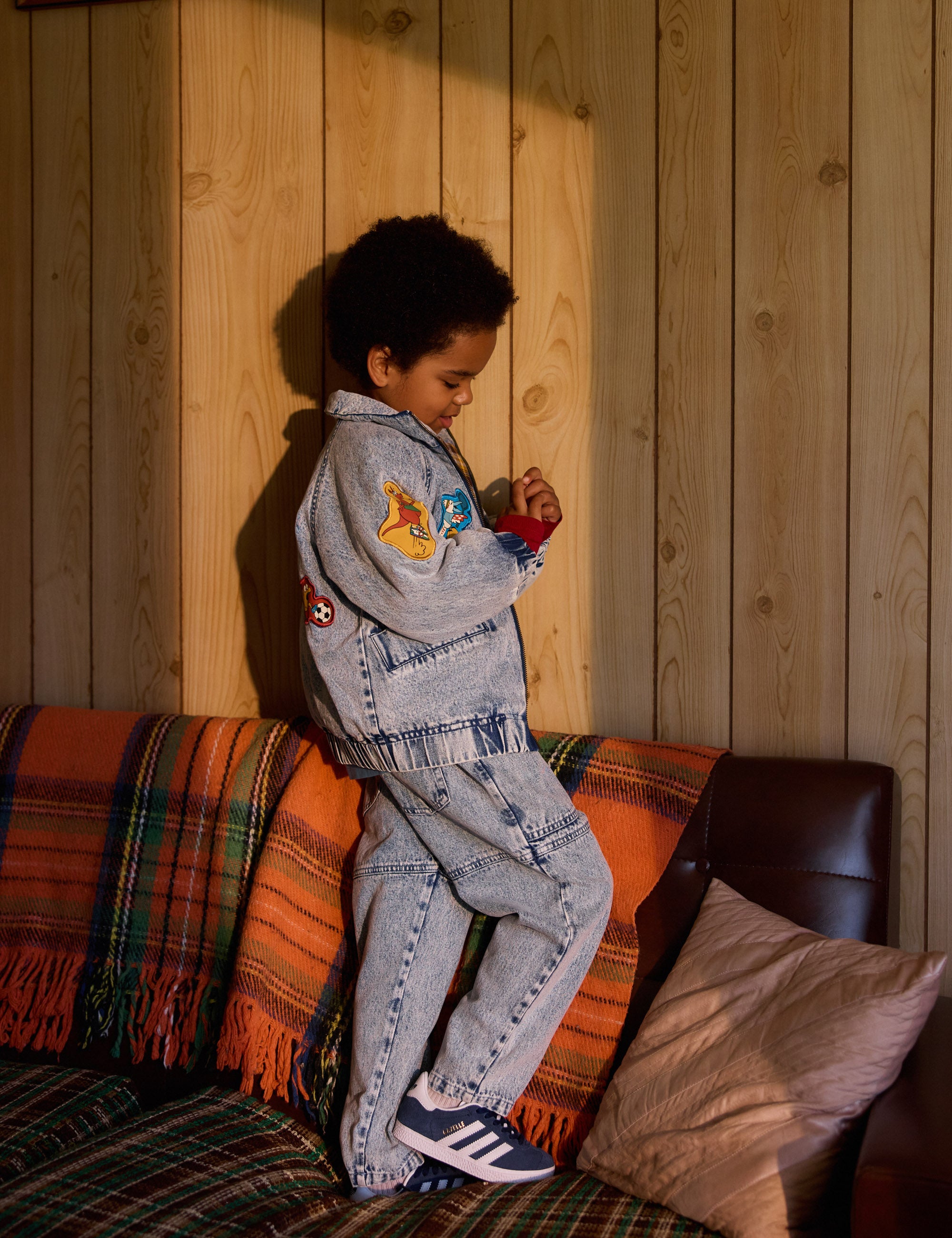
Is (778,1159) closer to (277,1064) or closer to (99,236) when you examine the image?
(277,1064)

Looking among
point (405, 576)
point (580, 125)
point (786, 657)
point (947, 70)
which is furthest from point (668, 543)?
point (947, 70)

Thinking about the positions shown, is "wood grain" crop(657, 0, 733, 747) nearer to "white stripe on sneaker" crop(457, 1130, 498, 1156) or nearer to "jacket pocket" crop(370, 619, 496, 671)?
"jacket pocket" crop(370, 619, 496, 671)

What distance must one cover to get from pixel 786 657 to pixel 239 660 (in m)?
0.92

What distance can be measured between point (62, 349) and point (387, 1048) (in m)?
1.34

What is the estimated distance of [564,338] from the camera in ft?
5.16

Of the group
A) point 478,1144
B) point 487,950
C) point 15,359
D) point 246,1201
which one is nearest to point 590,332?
point 487,950

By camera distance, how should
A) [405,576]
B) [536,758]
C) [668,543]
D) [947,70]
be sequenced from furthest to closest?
[668,543], [947,70], [536,758], [405,576]

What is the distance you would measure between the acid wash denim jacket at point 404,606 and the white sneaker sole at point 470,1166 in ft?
1.51

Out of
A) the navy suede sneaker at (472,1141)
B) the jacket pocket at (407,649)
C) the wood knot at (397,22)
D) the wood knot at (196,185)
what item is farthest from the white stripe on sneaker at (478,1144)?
the wood knot at (397,22)

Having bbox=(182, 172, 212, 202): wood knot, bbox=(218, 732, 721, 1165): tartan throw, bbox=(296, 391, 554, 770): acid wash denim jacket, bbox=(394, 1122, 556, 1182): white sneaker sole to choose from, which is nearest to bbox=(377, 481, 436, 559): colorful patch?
bbox=(296, 391, 554, 770): acid wash denim jacket

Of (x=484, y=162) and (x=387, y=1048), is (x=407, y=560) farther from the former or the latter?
(x=484, y=162)

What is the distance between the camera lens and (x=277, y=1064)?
134 cm

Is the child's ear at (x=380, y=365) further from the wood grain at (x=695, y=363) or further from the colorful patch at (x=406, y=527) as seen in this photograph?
the wood grain at (x=695, y=363)

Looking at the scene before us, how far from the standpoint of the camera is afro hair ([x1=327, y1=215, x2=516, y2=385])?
1.37 m
